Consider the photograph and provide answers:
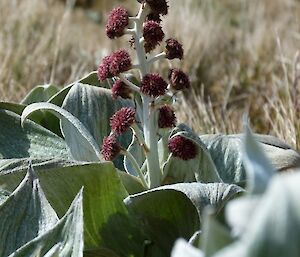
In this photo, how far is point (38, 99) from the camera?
176cm

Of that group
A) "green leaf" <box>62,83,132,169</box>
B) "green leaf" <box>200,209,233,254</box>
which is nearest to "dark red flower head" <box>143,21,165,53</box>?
"green leaf" <box>62,83,132,169</box>

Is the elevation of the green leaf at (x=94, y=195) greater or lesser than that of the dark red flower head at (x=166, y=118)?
lesser

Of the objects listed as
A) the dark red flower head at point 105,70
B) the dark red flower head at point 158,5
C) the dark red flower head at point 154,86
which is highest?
the dark red flower head at point 158,5

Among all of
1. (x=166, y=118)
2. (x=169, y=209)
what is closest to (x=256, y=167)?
(x=169, y=209)

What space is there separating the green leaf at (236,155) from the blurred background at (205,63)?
Result: 677mm

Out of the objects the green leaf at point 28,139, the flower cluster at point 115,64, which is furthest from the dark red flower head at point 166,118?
the green leaf at point 28,139

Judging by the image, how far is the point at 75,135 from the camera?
1413 mm

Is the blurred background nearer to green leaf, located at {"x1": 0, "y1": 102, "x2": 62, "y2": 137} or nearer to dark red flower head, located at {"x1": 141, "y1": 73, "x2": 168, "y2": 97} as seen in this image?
green leaf, located at {"x1": 0, "y1": 102, "x2": 62, "y2": 137}

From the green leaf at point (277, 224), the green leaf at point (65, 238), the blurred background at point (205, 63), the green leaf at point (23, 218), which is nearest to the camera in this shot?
the green leaf at point (277, 224)

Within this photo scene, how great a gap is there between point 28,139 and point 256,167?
1.03 m

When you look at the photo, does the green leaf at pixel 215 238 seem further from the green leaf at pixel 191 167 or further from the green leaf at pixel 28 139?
the green leaf at pixel 28 139

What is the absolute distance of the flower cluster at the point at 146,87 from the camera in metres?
1.34

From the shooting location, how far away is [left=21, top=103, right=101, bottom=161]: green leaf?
4.52 ft

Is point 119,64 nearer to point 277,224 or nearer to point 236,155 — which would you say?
point 236,155
